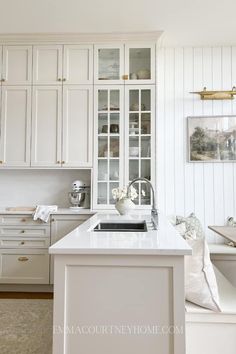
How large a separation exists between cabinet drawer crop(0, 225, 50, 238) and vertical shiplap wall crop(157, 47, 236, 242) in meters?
1.39

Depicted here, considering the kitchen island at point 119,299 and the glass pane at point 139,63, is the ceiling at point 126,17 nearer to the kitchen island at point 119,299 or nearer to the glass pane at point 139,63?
the glass pane at point 139,63

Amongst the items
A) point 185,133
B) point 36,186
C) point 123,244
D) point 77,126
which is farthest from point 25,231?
point 185,133

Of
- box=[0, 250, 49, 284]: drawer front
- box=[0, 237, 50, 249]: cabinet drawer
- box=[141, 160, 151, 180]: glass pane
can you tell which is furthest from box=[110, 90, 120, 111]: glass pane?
box=[0, 250, 49, 284]: drawer front

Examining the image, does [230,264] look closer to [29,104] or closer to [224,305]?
[224,305]

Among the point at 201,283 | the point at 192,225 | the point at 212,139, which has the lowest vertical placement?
the point at 201,283

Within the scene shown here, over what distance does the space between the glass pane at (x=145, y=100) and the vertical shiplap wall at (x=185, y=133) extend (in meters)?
0.42

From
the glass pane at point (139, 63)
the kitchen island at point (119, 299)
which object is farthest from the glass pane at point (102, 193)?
the kitchen island at point (119, 299)

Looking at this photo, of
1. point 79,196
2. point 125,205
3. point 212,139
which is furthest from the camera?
point 212,139

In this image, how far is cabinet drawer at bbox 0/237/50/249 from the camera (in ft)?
9.75

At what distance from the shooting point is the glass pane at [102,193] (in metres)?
3.08

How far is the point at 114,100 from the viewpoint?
3.12 meters

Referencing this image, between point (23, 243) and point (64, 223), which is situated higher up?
point (64, 223)

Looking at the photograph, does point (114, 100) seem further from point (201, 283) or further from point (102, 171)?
point (201, 283)

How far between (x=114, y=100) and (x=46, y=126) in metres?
0.83
